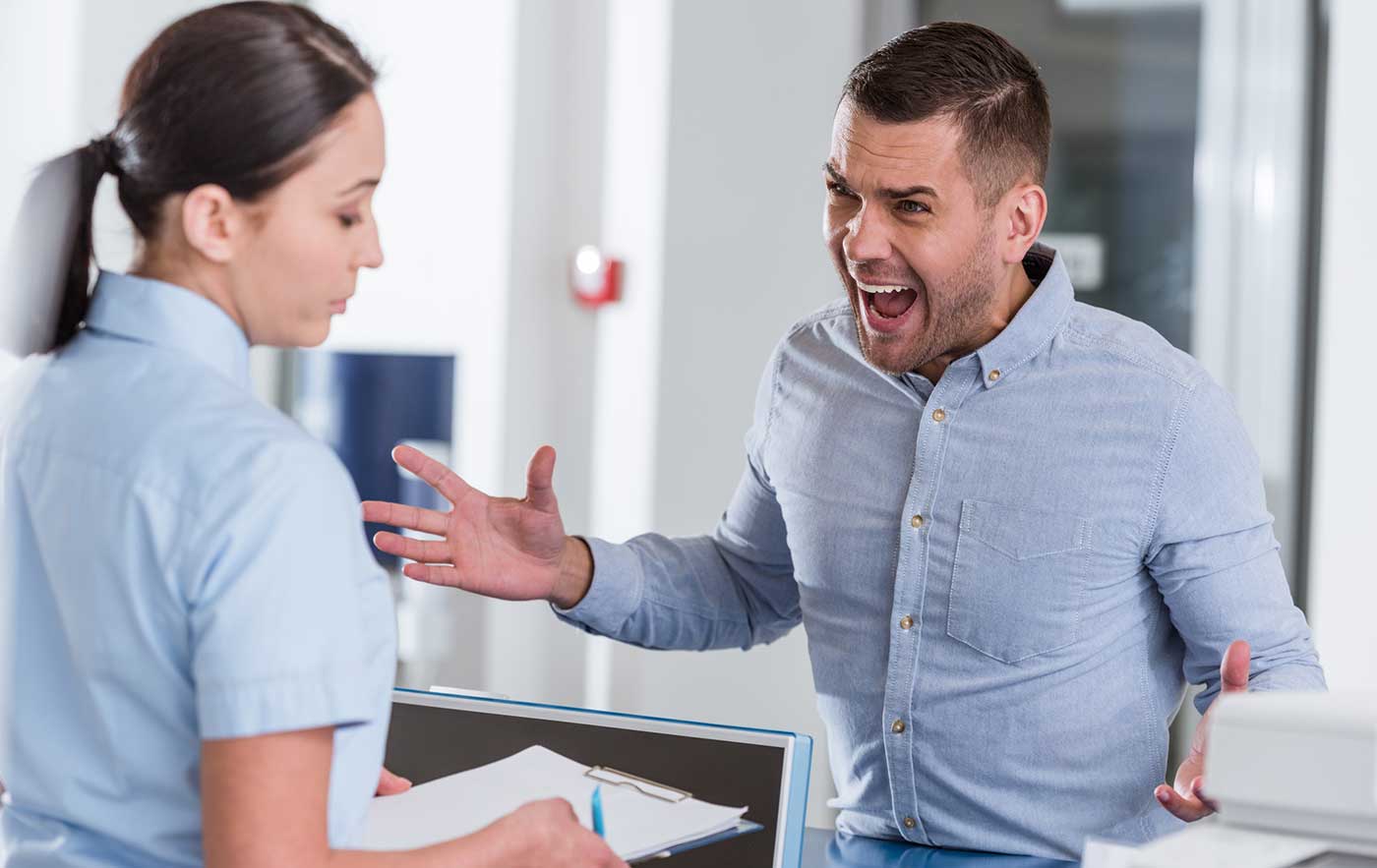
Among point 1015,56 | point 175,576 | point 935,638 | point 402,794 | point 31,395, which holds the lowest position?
point 402,794

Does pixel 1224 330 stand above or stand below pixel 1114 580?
above

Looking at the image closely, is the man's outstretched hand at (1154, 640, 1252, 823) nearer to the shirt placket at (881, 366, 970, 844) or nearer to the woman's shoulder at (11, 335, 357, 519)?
the shirt placket at (881, 366, 970, 844)

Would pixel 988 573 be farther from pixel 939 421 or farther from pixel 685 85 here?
pixel 685 85

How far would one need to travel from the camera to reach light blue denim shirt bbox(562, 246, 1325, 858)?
151 centimetres

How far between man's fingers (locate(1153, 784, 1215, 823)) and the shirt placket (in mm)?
351

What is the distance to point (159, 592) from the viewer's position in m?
0.87

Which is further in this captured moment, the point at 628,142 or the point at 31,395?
the point at 628,142

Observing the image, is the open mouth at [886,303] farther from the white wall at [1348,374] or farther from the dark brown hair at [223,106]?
the white wall at [1348,374]

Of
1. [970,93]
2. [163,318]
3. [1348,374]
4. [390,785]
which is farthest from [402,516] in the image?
[1348,374]

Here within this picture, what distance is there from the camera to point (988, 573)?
156cm

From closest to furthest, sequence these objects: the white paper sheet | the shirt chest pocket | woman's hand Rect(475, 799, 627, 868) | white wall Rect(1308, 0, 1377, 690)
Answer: woman's hand Rect(475, 799, 627, 868) → the white paper sheet → the shirt chest pocket → white wall Rect(1308, 0, 1377, 690)

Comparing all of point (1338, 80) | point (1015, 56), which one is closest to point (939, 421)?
point (1015, 56)

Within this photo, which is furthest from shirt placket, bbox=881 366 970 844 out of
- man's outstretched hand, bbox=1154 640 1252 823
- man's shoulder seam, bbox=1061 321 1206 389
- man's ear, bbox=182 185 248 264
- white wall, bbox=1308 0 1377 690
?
white wall, bbox=1308 0 1377 690

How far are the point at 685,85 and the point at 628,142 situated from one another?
0.17 meters
